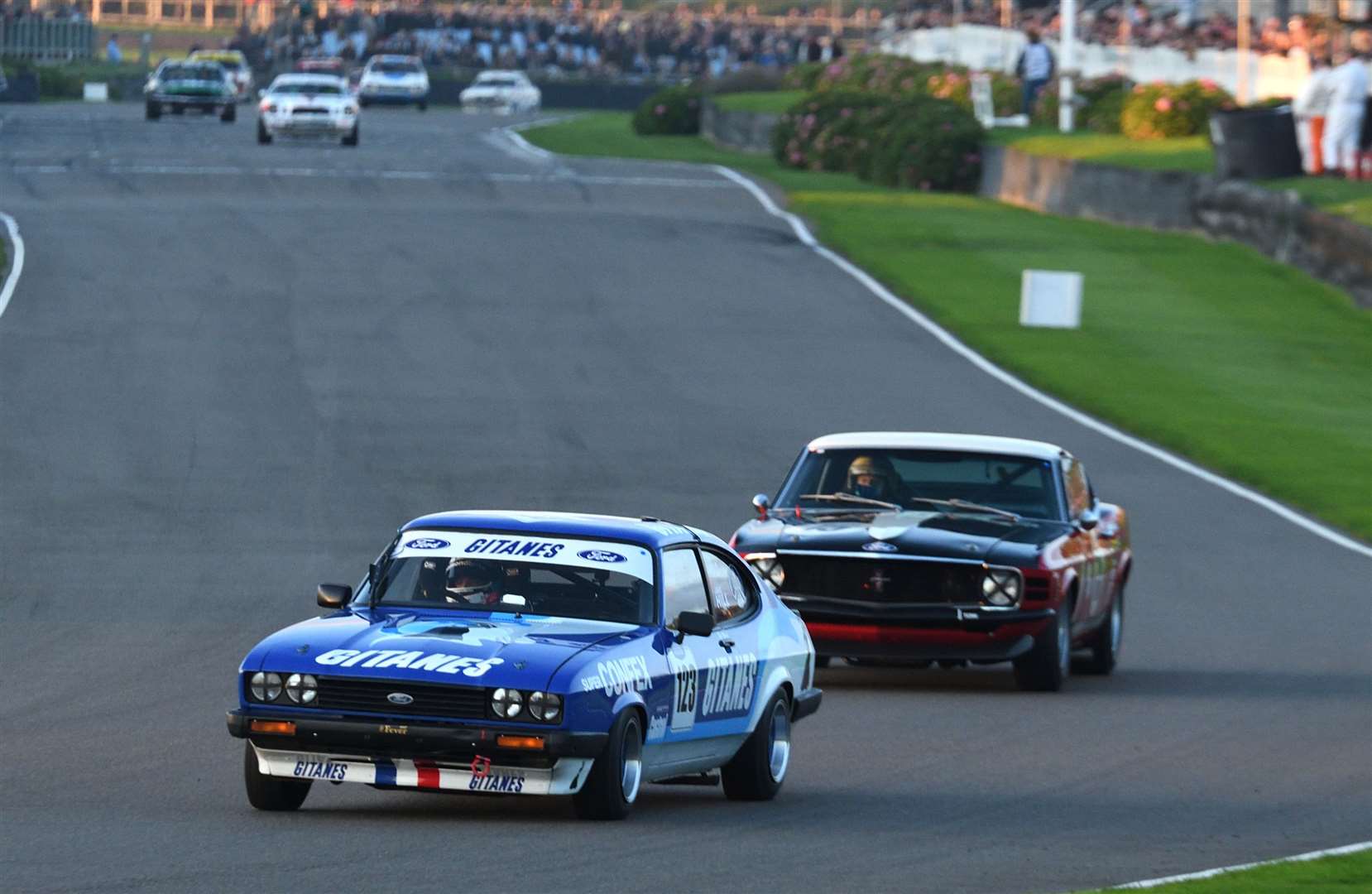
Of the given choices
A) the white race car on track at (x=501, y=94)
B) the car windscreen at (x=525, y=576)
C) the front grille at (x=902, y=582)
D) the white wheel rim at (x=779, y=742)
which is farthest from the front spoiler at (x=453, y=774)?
the white race car on track at (x=501, y=94)

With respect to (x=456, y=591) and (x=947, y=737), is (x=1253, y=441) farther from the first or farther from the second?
(x=456, y=591)

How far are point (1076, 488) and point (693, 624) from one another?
5.90 m

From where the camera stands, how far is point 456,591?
10.4 meters

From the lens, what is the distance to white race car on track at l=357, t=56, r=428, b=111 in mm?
80938

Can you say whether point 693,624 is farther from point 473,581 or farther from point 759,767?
point 473,581

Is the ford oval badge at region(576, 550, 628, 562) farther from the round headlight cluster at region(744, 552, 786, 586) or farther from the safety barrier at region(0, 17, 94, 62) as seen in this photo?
the safety barrier at region(0, 17, 94, 62)

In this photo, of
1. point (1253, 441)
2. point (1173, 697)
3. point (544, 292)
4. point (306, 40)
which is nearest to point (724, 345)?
point (544, 292)

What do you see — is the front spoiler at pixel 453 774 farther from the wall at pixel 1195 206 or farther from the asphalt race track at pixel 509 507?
the wall at pixel 1195 206

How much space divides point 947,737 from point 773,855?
3604 millimetres

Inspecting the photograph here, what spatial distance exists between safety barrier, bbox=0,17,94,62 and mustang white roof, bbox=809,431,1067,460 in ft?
239

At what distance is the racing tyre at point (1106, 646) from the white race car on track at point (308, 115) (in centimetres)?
4038

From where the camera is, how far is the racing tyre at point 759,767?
10742 mm

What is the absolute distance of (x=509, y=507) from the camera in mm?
20750

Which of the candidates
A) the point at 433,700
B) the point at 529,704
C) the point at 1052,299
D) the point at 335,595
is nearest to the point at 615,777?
the point at 529,704
